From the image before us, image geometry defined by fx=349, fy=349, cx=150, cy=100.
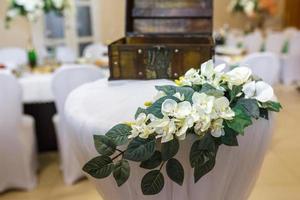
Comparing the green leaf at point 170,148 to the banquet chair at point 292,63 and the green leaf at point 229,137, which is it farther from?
the banquet chair at point 292,63

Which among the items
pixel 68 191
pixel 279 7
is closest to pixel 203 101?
pixel 68 191

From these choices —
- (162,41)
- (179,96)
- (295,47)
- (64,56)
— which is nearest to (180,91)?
(179,96)

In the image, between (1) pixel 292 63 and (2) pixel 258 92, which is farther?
(1) pixel 292 63

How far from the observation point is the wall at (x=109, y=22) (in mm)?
5418

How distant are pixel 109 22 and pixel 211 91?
555 centimetres

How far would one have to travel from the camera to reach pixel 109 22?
6273mm

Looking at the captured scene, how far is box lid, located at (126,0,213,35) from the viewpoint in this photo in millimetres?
1917

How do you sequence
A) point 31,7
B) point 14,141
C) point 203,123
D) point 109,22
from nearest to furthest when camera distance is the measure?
point 203,123 < point 14,141 < point 31,7 < point 109,22

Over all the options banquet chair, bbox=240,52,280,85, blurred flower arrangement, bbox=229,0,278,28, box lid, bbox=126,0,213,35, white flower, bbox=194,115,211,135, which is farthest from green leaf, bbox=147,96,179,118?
blurred flower arrangement, bbox=229,0,278,28

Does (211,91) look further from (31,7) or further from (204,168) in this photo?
(31,7)

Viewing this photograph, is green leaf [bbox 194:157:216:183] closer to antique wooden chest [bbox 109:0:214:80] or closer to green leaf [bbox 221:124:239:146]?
green leaf [bbox 221:124:239:146]

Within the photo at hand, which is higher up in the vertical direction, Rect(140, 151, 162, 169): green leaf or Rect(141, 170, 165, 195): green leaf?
Rect(140, 151, 162, 169): green leaf

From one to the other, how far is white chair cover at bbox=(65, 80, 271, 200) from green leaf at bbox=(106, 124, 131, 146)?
73 mm

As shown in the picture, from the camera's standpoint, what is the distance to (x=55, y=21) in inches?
228
